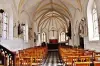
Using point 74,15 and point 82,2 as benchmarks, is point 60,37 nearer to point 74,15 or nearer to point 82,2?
point 74,15

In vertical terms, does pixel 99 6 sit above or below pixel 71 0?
below

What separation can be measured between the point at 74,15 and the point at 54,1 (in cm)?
335

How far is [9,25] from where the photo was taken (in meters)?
16.1

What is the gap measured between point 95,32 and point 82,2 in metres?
4.02

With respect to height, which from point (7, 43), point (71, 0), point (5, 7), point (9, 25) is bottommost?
point (7, 43)

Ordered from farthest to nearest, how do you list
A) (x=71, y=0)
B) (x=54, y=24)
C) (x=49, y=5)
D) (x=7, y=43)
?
1. (x=54, y=24)
2. (x=49, y=5)
3. (x=71, y=0)
4. (x=7, y=43)

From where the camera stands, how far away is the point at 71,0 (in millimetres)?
20469

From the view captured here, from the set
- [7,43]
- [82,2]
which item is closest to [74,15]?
[82,2]

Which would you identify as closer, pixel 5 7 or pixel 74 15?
pixel 5 7

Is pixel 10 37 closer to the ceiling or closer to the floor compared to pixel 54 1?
closer to the floor

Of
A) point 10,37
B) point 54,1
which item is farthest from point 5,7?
point 54,1

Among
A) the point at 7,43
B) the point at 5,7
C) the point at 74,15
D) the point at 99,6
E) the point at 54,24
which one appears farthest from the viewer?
the point at 54,24

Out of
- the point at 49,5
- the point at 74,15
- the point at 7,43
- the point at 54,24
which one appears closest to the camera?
the point at 7,43

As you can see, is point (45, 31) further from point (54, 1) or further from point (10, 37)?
point (10, 37)
